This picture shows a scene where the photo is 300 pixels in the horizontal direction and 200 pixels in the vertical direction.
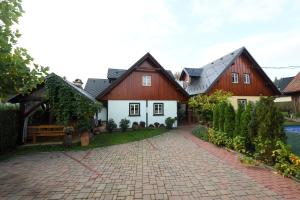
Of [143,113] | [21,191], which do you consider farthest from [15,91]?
[143,113]

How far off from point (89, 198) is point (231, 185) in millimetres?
3570

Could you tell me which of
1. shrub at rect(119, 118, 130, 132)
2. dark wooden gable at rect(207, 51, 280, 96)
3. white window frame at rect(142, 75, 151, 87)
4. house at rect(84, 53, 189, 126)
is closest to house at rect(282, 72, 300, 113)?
dark wooden gable at rect(207, 51, 280, 96)

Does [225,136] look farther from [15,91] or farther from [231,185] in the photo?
[15,91]

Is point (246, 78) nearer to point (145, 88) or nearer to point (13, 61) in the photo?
point (145, 88)

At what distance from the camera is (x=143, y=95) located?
63.0 feet

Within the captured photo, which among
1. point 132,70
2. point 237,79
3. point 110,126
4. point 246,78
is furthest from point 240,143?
point 246,78

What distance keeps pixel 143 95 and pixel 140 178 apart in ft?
43.9

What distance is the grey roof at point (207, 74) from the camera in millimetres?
21545

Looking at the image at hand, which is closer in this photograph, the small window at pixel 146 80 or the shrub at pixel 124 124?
the shrub at pixel 124 124

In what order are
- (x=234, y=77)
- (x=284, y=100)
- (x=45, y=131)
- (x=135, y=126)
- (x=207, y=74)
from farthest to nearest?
(x=284, y=100) → (x=207, y=74) → (x=234, y=77) → (x=135, y=126) → (x=45, y=131)

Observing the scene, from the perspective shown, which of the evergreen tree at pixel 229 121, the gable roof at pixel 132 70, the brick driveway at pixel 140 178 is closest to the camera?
the brick driveway at pixel 140 178

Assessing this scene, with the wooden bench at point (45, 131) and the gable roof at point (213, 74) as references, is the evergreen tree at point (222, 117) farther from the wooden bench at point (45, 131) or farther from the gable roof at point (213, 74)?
the gable roof at point (213, 74)

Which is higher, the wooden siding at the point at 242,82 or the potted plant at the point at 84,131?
the wooden siding at the point at 242,82

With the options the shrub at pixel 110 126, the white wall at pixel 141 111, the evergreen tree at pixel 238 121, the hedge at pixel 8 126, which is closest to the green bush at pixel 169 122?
the white wall at pixel 141 111
